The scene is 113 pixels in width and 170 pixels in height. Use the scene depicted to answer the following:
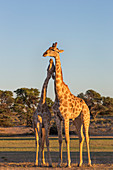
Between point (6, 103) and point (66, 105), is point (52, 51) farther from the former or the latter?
point (6, 103)

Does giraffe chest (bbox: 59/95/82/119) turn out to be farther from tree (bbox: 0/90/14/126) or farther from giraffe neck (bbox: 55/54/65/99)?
tree (bbox: 0/90/14/126)

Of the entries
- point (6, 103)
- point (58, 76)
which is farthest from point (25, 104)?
point (58, 76)

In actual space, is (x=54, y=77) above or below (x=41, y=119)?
above

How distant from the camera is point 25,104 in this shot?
52.7 meters

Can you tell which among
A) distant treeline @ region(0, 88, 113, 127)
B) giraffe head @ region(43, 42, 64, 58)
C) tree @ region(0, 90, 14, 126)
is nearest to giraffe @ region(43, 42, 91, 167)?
giraffe head @ region(43, 42, 64, 58)

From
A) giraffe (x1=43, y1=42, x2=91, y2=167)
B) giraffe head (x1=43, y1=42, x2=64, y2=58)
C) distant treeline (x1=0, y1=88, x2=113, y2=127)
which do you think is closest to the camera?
giraffe (x1=43, y1=42, x2=91, y2=167)

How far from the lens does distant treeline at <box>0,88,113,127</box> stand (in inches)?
1992

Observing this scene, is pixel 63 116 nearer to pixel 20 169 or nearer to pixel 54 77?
pixel 54 77

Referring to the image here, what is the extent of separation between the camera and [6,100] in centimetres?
5466

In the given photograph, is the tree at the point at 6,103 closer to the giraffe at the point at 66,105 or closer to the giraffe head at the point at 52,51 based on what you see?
the giraffe at the point at 66,105

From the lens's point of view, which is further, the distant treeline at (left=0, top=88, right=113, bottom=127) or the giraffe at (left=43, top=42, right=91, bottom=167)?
the distant treeline at (left=0, top=88, right=113, bottom=127)

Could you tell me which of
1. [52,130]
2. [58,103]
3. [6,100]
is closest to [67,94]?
[58,103]

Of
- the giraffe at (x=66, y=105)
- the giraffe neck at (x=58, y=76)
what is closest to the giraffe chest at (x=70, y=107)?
the giraffe at (x=66, y=105)

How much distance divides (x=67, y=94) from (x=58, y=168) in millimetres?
2991
